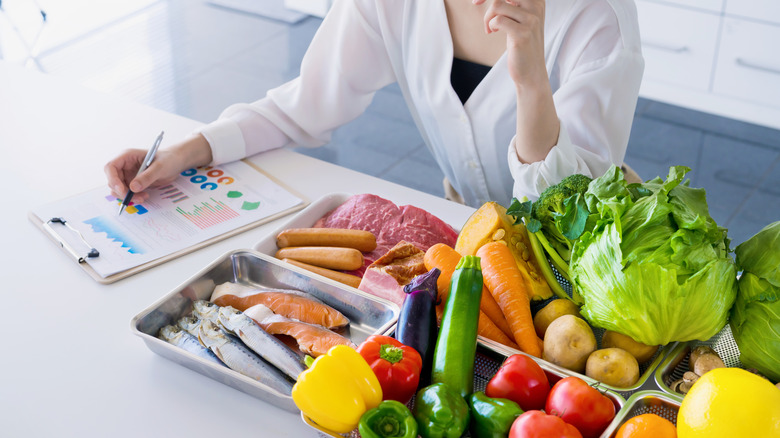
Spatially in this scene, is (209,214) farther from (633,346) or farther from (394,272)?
(633,346)

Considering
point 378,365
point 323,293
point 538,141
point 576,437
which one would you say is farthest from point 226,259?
point 576,437

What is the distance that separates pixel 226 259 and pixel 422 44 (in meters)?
0.72

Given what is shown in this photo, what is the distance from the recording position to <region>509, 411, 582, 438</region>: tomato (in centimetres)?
84

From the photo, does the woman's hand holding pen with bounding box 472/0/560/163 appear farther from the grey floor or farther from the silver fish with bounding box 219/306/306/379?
the grey floor

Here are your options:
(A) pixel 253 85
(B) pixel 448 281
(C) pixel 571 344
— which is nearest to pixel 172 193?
(B) pixel 448 281

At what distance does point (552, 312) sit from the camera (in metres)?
1.12

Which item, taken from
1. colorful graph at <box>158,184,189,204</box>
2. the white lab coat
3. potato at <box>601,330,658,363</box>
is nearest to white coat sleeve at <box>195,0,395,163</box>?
the white lab coat

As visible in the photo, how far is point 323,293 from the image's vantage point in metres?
1.27

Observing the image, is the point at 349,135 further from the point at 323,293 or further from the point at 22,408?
the point at 22,408

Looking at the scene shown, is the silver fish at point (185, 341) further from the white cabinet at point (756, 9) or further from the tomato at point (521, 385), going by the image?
the white cabinet at point (756, 9)

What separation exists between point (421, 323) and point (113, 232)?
2.42ft

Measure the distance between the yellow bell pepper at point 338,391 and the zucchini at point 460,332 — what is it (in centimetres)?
11

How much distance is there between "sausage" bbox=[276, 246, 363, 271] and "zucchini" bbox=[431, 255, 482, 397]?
29cm

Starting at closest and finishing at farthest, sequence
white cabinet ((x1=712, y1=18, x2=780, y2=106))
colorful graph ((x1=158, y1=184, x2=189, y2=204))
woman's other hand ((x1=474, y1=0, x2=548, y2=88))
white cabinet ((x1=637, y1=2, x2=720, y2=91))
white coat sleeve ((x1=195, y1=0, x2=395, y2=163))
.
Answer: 1. woman's other hand ((x1=474, y1=0, x2=548, y2=88))
2. colorful graph ((x1=158, y1=184, x2=189, y2=204))
3. white coat sleeve ((x1=195, y1=0, x2=395, y2=163))
4. white cabinet ((x1=712, y1=18, x2=780, y2=106))
5. white cabinet ((x1=637, y1=2, x2=720, y2=91))
